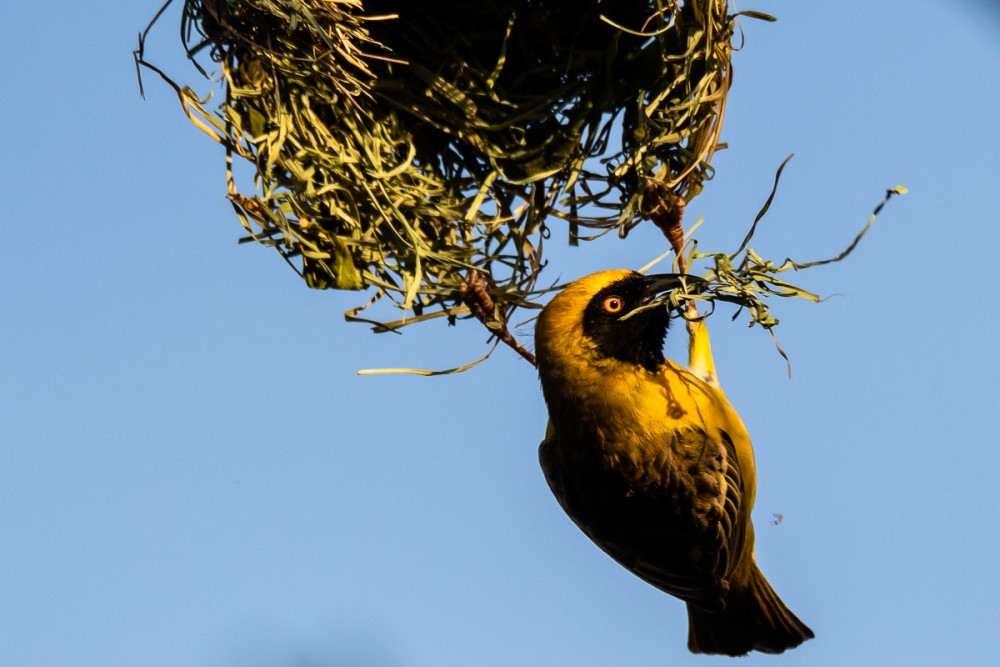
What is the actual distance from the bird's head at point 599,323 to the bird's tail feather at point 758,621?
2.79ft

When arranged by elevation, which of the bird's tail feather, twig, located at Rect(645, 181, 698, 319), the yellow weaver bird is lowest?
the bird's tail feather

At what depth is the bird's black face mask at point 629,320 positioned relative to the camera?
9.22 ft

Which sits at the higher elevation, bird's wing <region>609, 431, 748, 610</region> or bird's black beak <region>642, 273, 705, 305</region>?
bird's black beak <region>642, 273, 705, 305</region>

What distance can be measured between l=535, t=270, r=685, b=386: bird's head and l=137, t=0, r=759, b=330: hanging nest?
0.45 feet

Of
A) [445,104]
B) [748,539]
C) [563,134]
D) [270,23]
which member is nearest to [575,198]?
[563,134]

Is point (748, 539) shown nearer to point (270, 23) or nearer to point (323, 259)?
point (323, 259)

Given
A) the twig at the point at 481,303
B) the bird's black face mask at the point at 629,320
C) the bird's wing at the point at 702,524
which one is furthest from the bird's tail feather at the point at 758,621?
the twig at the point at 481,303

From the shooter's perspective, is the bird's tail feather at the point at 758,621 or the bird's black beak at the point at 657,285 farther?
the bird's tail feather at the point at 758,621

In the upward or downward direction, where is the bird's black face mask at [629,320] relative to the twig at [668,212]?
downward

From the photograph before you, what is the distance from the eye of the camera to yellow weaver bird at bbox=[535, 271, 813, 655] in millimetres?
2801

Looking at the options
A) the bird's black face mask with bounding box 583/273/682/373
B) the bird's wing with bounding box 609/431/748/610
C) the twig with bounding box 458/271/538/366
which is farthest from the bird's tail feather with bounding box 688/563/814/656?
the twig with bounding box 458/271/538/366

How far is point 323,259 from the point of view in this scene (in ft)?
8.91

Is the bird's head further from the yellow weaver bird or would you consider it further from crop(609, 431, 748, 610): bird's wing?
crop(609, 431, 748, 610): bird's wing

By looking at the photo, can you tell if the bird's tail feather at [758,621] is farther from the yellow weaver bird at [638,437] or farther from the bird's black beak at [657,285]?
the bird's black beak at [657,285]
